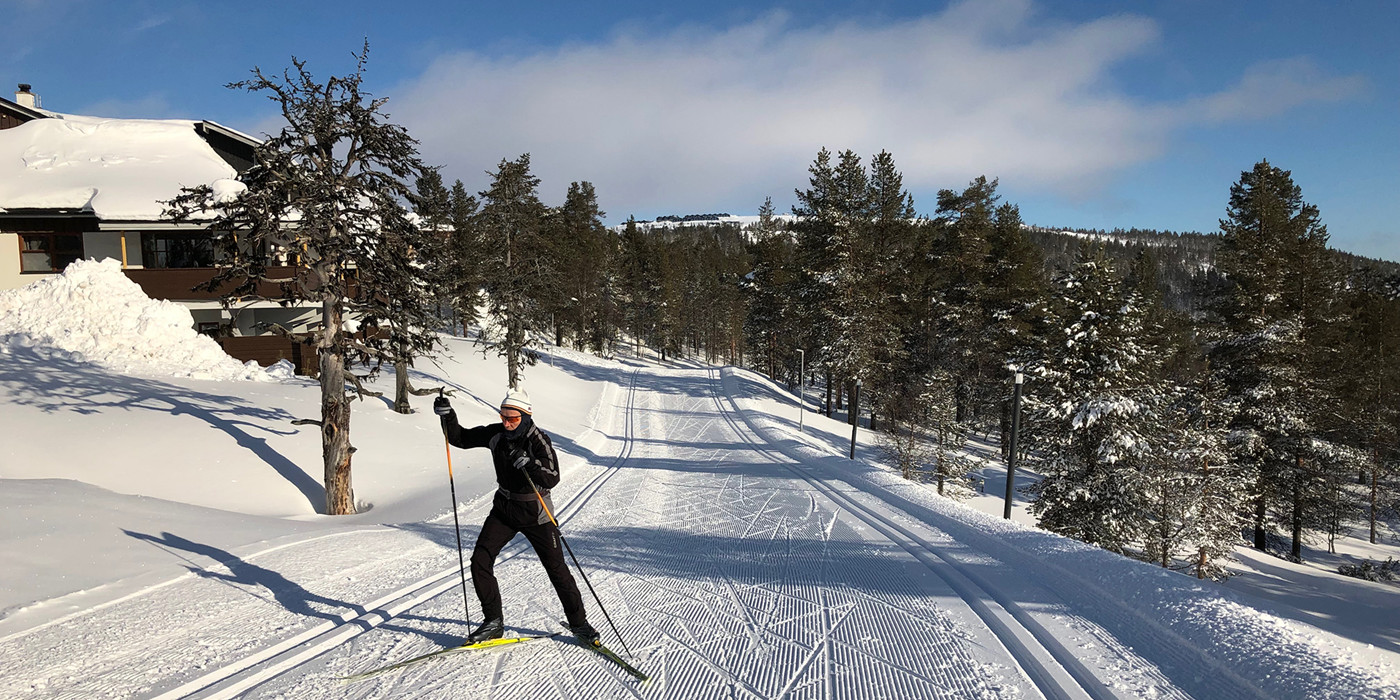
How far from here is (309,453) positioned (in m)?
12.9

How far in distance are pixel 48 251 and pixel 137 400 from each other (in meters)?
16.3

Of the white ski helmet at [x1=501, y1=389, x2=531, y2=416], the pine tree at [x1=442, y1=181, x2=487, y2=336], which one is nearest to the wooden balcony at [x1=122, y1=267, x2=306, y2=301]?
the pine tree at [x1=442, y1=181, x2=487, y2=336]

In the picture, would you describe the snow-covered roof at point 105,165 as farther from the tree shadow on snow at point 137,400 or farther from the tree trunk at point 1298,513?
the tree trunk at point 1298,513

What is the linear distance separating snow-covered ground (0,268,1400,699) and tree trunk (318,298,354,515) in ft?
1.65

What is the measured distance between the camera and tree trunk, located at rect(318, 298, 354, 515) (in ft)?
35.6

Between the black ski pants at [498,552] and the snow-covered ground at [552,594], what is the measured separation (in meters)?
0.35

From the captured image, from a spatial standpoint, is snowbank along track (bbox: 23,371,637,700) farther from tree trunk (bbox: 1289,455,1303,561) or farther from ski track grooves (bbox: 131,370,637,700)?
tree trunk (bbox: 1289,455,1303,561)

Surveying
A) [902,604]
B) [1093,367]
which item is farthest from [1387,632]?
[902,604]

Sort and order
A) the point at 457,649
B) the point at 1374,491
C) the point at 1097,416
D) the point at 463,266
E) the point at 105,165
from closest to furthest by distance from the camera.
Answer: the point at 457,649 → the point at 1097,416 → the point at 463,266 → the point at 105,165 → the point at 1374,491

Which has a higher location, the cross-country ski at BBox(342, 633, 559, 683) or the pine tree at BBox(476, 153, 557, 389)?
the pine tree at BBox(476, 153, 557, 389)

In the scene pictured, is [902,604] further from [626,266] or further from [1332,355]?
[626,266]

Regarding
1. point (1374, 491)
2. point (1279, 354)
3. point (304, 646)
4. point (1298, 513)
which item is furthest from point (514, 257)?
point (1374, 491)

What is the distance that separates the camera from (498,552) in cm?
457

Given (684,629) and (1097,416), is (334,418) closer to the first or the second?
(684,629)
